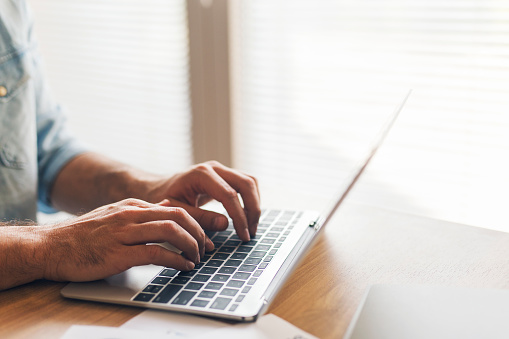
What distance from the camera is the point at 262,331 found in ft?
1.85

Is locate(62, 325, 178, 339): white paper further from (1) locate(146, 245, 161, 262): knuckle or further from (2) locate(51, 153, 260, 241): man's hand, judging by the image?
(2) locate(51, 153, 260, 241): man's hand

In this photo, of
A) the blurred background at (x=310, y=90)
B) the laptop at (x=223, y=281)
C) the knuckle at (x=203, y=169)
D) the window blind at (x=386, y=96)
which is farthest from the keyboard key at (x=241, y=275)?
the window blind at (x=386, y=96)

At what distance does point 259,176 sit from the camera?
71.1 inches

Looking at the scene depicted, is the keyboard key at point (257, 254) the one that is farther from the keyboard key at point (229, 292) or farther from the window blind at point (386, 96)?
the window blind at point (386, 96)

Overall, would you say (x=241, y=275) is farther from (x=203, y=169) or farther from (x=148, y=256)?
(x=203, y=169)

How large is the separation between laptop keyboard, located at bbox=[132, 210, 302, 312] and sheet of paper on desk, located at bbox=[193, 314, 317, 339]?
0.10 ft

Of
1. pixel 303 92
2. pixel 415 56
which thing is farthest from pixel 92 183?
pixel 415 56

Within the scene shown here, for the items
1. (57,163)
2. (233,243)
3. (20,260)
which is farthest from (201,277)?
(57,163)

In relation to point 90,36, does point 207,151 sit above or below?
below

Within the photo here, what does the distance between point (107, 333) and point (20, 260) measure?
0.65 ft

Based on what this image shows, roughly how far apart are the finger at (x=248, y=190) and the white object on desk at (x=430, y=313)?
0.75 ft

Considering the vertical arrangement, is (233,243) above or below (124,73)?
below

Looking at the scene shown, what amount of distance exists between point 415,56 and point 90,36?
4.41ft

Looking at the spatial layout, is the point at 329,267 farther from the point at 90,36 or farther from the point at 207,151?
the point at 90,36
